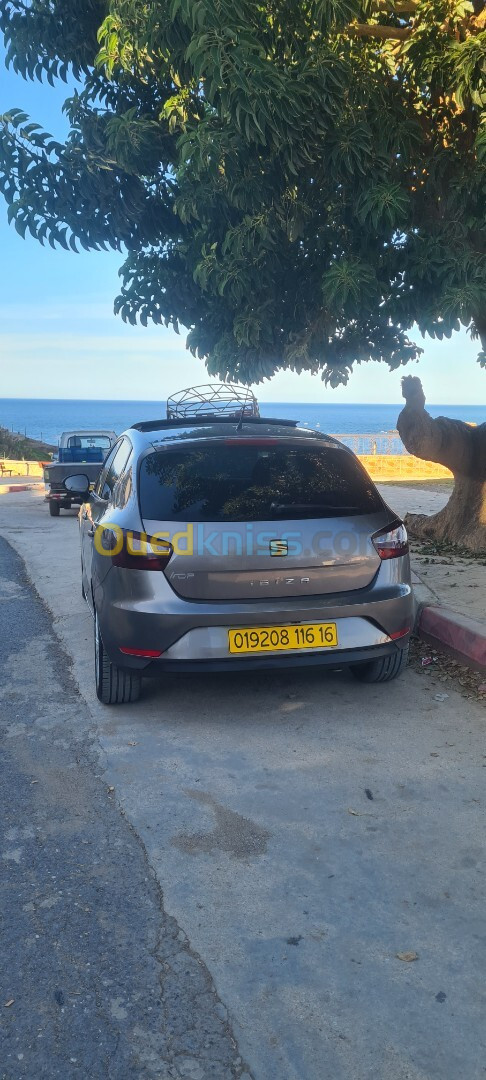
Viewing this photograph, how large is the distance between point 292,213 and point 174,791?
563cm

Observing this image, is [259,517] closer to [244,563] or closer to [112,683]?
[244,563]

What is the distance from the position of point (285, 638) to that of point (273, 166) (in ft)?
14.5

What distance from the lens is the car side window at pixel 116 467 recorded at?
17.5 ft

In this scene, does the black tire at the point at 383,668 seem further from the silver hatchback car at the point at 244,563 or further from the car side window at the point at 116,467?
the car side window at the point at 116,467

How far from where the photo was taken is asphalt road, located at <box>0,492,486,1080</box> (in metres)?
2.24

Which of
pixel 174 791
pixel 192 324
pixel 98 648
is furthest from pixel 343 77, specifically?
pixel 174 791

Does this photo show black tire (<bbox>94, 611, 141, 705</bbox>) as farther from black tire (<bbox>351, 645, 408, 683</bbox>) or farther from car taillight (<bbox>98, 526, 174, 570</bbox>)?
black tire (<bbox>351, 645, 408, 683</bbox>)

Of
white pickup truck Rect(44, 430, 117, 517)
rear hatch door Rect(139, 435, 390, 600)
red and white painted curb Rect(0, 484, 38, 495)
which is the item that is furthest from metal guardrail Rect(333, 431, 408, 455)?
rear hatch door Rect(139, 435, 390, 600)

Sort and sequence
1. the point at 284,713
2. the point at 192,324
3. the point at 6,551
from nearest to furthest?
the point at 284,713 → the point at 192,324 → the point at 6,551

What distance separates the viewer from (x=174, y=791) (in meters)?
3.74

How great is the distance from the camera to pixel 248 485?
4.68 m

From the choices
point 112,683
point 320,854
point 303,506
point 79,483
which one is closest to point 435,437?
point 79,483

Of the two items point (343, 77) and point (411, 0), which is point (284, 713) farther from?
point (411, 0)

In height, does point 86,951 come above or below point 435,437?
below
